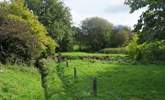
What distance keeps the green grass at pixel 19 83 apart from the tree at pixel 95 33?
97.9 meters

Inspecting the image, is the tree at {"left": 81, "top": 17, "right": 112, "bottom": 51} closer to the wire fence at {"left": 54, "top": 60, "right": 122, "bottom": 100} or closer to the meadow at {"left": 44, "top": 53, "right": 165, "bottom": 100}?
the meadow at {"left": 44, "top": 53, "right": 165, "bottom": 100}

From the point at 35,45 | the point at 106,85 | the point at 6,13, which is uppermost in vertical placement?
the point at 6,13

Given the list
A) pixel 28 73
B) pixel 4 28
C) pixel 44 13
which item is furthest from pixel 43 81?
pixel 44 13

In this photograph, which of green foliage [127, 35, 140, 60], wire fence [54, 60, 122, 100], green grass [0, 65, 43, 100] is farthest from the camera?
green foliage [127, 35, 140, 60]

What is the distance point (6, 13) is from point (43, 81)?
13.0 m

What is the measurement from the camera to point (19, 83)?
3083 cm

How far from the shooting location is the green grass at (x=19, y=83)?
26.8 meters

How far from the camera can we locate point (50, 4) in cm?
9944

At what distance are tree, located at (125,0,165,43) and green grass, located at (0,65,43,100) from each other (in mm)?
10523

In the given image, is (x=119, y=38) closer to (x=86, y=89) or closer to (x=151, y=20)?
(x=151, y=20)

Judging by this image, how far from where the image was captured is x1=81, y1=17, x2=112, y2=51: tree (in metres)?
137

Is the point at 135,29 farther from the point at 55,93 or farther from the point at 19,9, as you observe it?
the point at 19,9

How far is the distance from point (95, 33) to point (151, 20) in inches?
3954

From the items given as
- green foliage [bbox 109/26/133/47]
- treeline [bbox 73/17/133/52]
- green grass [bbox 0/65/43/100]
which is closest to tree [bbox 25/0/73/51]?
treeline [bbox 73/17/133/52]
